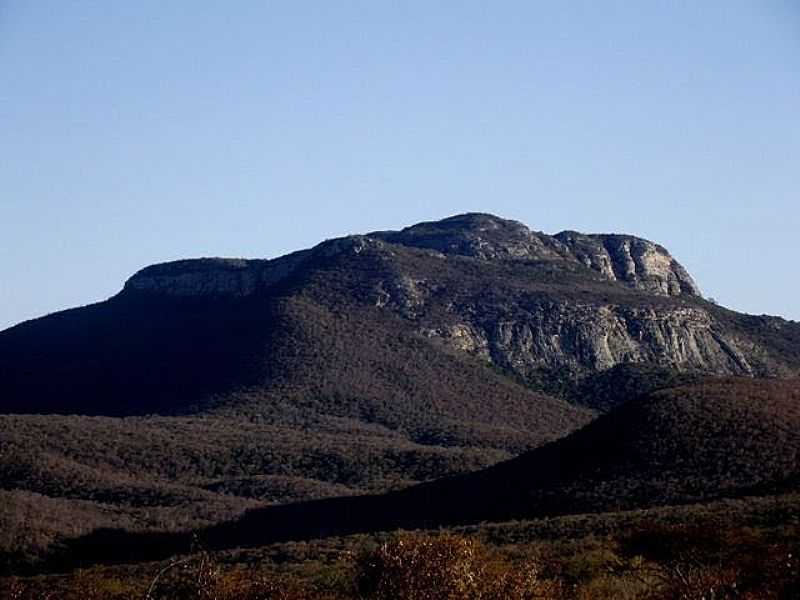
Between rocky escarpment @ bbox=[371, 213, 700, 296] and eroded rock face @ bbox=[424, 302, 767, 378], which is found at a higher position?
rocky escarpment @ bbox=[371, 213, 700, 296]

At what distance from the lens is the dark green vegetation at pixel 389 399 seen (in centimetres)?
7231

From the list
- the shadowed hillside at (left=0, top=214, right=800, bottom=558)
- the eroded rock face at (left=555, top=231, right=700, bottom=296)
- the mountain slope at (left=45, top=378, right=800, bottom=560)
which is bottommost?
the mountain slope at (left=45, top=378, right=800, bottom=560)

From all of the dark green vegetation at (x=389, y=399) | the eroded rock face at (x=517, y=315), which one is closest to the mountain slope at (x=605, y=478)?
Result: the dark green vegetation at (x=389, y=399)

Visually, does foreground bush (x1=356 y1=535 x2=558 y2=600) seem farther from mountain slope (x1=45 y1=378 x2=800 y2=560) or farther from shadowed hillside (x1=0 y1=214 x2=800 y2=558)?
shadowed hillside (x1=0 y1=214 x2=800 y2=558)

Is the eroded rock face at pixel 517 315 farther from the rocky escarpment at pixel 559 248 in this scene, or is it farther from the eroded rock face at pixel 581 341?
the rocky escarpment at pixel 559 248

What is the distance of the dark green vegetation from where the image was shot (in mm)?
72312

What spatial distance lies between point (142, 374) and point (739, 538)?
362ft

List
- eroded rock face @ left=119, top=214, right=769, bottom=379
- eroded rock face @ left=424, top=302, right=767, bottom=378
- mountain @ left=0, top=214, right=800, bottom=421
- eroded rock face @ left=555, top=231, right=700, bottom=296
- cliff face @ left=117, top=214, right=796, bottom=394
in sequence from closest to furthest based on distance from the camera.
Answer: mountain @ left=0, top=214, right=800, bottom=421 → eroded rock face @ left=424, top=302, right=767, bottom=378 → eroded rock face @ left=119, top=214, right=769, bottom=379 → cliff face @ left=117, top=214, right=796, bottom=394 → eroded rock face @ left=555, top=231, right=700, bottom=296

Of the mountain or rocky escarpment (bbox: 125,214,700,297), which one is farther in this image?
rocky escarpment (bbox: 125,214,700,297)

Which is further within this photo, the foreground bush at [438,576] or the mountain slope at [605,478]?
the mountain slope at [605,478]

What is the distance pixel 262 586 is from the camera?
2459cm

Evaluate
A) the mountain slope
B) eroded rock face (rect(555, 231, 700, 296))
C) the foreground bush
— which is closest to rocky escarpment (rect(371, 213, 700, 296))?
eroded rock face (rect(555, 231, 700, 296))

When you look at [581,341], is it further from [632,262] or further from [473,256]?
[632,262]

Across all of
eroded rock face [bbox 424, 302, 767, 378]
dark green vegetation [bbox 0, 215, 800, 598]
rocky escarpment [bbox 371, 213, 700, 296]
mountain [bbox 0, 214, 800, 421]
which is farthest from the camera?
rocky escarpment [bbox 371, 213, 700, 296]
